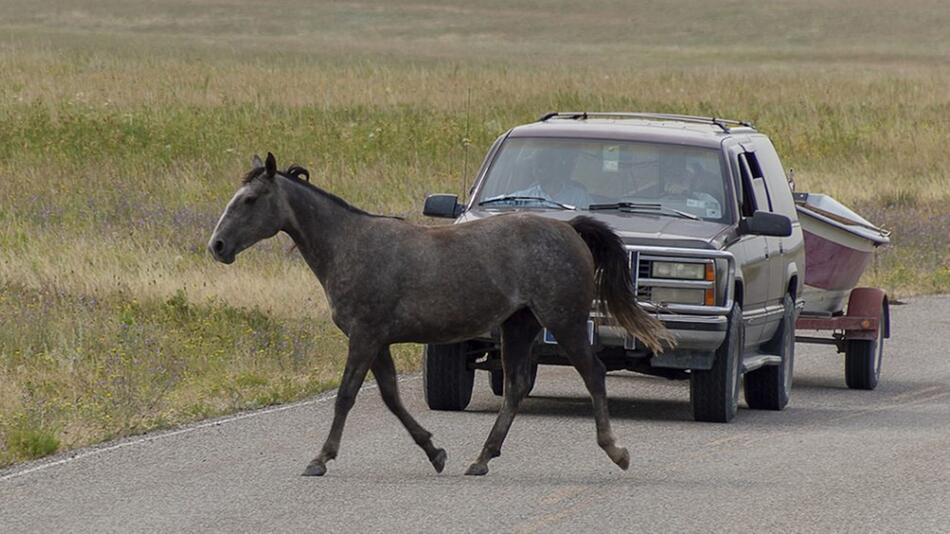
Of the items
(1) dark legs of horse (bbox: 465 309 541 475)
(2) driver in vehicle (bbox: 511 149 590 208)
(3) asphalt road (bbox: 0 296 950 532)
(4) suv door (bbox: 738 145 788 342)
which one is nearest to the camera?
(3) asphalt road (bbox: 0 296 950 532)

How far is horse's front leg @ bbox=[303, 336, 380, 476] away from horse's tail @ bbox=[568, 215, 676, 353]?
1.50 meters

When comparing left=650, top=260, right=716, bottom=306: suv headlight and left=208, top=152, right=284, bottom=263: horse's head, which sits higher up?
left=208, top=152, right=284, bottom=263: horse's head

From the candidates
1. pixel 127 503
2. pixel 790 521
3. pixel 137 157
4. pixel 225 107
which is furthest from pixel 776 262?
pixel 225 107

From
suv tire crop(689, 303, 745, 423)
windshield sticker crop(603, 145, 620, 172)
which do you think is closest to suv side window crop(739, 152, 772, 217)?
windshield sticker crop(603, 145, 620, 172)

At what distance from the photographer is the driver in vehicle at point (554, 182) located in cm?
1340

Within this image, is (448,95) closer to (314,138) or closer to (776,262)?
(314,138)

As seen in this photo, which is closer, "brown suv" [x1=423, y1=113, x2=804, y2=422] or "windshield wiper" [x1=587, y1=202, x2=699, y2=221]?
"brown suv" [x1=423, y1=113, x2=804, y2=422]

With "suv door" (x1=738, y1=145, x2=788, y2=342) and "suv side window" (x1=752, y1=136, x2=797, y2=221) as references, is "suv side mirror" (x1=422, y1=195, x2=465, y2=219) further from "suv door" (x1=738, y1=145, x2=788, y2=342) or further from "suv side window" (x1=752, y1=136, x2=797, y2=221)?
"suv side window" (x1=752, y1=136, x2=797, y2=221)

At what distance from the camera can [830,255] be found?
1573 centimetres

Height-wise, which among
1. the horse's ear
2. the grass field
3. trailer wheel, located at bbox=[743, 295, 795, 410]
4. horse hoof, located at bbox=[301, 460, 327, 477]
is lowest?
the grass field

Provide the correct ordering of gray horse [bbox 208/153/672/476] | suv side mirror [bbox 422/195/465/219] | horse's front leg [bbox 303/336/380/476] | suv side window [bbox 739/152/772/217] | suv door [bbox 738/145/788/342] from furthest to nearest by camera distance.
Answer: suv side window [bbox 739/152/772/217] → suv door [bbox 738/145/788/342] → suv side mirror [bbox 422/195/465/219] → gray horse [bbox 208/153/672/476] → horse's front leg [bbox 303/336/380/476]

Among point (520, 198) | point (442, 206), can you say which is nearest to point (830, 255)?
point (520, 198)

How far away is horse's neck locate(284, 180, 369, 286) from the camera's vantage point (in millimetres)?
10742

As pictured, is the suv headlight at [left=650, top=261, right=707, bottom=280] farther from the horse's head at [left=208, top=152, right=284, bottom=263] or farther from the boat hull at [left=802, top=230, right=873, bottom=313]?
the boat hull at [left=802, top=230, right=873, bottom=313]
